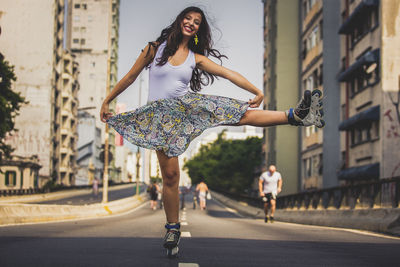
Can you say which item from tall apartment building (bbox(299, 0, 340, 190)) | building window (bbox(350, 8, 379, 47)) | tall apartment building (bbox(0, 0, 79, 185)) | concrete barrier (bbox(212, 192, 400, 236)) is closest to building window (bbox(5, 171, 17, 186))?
tall apartment building (bbox(0, 0, 79, 185))

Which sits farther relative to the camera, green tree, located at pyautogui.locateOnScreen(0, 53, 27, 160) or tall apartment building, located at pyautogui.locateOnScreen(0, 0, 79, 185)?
tall apartment building, located at pyautogui.locateOnScreen(0, 0, 79, 185)

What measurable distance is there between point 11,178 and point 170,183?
195 ft

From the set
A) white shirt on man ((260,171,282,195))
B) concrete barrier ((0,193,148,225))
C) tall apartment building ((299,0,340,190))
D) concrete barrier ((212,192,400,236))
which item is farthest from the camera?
tall apartment building ((299,0,340,190))

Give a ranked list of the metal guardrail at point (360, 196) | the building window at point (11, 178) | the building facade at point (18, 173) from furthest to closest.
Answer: the building window at point (11, 178), the building facade at point (18, 173), the metal guardrail at point (360, 196)

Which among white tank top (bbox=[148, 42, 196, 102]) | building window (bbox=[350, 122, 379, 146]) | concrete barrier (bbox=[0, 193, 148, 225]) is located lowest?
concrete barrier (bbox=[0, 193, 148, 225])

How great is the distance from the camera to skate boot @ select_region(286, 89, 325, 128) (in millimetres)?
5047

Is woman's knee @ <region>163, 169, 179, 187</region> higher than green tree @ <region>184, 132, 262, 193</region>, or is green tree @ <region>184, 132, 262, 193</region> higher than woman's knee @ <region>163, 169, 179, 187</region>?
green tree @ <region>184, 132, 262, 193</region>

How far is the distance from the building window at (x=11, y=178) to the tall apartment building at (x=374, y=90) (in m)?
38.5

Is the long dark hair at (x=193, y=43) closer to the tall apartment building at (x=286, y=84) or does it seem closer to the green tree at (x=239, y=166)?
the tall apartment building at (x=286, y=84)

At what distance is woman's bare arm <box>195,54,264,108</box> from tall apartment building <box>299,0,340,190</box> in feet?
111

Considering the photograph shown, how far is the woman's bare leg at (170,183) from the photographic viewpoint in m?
4.98

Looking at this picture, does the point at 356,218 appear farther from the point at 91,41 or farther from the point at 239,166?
the point at 91,41

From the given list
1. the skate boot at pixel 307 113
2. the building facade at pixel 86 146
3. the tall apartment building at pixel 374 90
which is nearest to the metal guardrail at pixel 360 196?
the tall apartment building at pixel 374 90

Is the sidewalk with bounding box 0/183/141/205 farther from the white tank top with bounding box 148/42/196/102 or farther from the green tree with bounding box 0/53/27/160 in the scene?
the white tank top with bounding box 148/42/196/102
